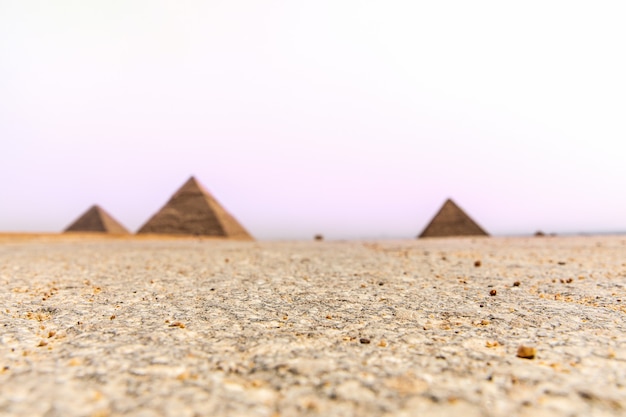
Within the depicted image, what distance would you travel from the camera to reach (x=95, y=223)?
5200 cm

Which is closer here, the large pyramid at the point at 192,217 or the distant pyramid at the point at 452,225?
the distant pyramid at the point at 452,225

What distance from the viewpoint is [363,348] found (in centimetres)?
271

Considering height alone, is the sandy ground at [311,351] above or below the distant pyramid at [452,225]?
below

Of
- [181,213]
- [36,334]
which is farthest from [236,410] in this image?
[181,213]

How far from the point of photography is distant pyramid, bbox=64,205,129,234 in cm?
5148

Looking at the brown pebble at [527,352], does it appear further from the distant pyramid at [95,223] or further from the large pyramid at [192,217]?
the distant pyramid at [95,223]

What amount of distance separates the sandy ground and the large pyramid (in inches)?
1695

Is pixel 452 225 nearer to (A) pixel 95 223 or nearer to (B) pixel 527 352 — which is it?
(B) pixel 527 352

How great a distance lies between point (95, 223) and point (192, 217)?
16.4m

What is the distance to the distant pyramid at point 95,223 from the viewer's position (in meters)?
51.5

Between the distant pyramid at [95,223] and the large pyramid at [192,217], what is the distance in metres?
6.57

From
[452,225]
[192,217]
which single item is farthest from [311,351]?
[192,217]

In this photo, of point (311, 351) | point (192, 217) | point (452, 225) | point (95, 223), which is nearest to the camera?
point (311, 351)

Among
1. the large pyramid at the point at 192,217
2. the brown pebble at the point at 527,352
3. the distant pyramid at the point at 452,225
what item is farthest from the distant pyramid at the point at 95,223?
the brown pebble at the point at 527,352
